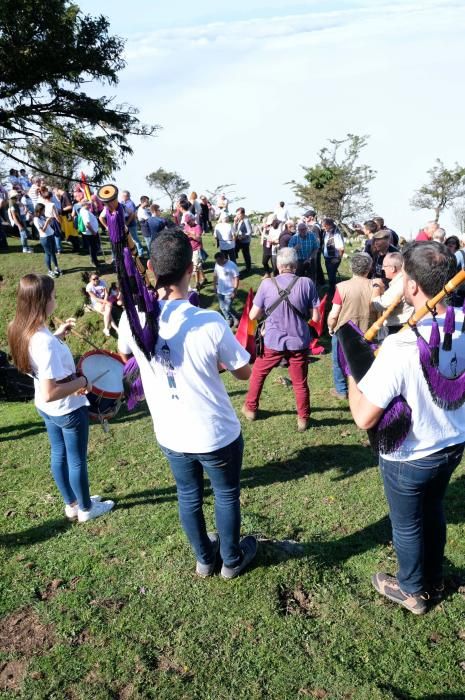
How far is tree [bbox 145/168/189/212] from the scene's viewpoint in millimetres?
46062

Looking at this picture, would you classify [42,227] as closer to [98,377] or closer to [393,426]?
[98,377]

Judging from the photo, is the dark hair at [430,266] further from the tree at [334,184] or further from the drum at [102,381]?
the tree at [334,184]

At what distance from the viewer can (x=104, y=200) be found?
262cm

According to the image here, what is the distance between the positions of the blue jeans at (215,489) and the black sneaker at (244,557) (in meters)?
0.07

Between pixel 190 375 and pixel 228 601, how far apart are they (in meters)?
1.57

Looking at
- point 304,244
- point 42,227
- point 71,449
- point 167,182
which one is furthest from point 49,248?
point 167,182

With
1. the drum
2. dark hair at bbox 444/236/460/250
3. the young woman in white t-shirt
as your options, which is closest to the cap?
dark hair at bbox 444/236/460/250

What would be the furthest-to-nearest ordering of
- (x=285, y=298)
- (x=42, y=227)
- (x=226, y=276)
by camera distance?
(x=42, y=227) → (x=226, y=276) → (x=285, y=298)

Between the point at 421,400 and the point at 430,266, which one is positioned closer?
the point at 430,266

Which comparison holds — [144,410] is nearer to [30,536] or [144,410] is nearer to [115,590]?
[30,536]

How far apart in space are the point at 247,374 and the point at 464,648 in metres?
2.00

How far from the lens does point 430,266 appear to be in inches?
102

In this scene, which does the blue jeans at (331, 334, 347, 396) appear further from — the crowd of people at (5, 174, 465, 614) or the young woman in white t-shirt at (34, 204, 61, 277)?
the young woman in white t-shirt at (34, 204, 61, 277)

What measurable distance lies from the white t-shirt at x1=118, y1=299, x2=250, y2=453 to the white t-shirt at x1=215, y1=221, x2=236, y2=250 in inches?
425
